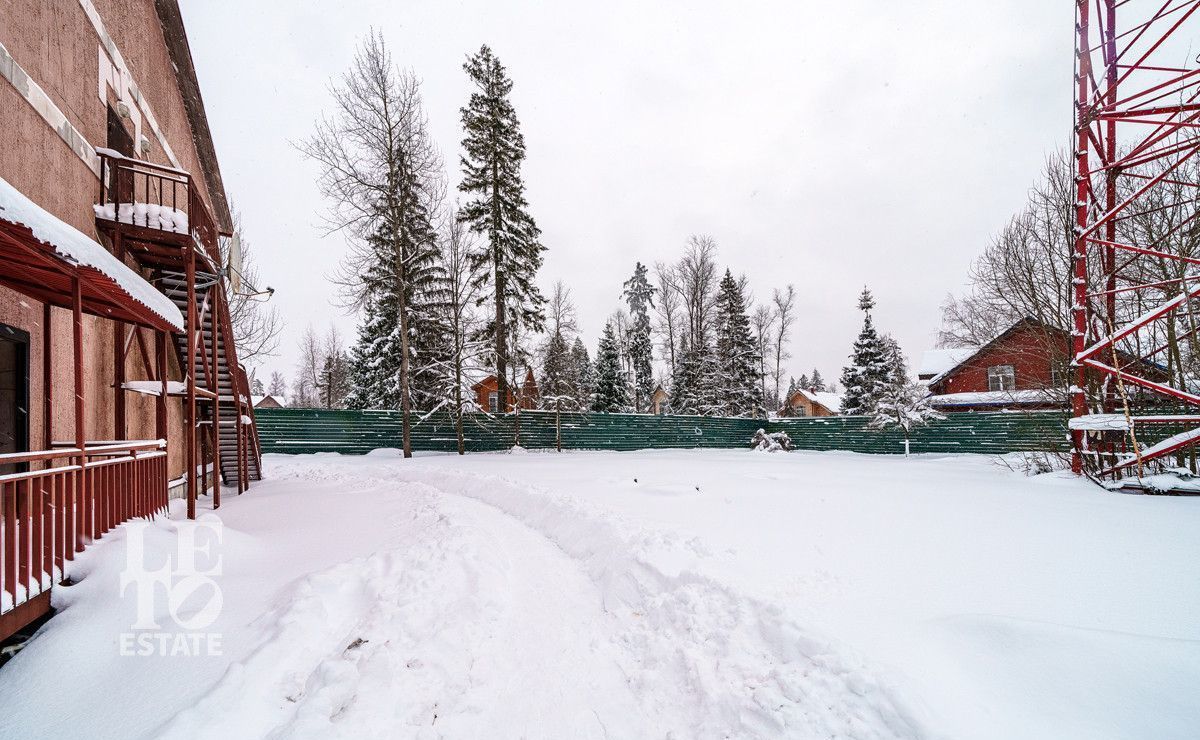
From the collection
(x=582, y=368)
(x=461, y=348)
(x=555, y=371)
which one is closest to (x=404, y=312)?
(x=461, y=348)

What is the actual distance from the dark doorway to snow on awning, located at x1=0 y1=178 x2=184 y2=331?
0.50 meters

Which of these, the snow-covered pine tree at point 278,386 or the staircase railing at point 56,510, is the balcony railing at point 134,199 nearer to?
the staircase railing at point 56,510

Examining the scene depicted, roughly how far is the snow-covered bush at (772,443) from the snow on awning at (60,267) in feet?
63.6

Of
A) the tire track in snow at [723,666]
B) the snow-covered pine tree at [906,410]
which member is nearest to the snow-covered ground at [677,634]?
the tire track in snow at [723,666]

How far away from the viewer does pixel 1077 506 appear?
18.5 feet

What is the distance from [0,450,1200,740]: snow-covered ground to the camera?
2469 mm

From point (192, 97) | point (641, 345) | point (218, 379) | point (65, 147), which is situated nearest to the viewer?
point (65, 147)

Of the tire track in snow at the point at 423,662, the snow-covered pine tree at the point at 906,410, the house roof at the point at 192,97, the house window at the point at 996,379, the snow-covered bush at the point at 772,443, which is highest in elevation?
the house roof at the point at 192,97

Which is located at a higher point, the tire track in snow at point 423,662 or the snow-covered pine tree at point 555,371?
the snow-covered pine tree at point 555,371

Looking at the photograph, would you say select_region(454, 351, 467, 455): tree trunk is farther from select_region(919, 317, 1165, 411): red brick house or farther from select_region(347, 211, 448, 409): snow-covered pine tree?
select_region(919, 317, 1165, 411): red brick house

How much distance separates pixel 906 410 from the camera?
18906 mm

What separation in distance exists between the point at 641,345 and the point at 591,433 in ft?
59.8

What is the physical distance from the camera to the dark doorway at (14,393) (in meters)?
4.72

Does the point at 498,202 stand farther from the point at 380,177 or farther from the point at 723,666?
the point at 723,666
